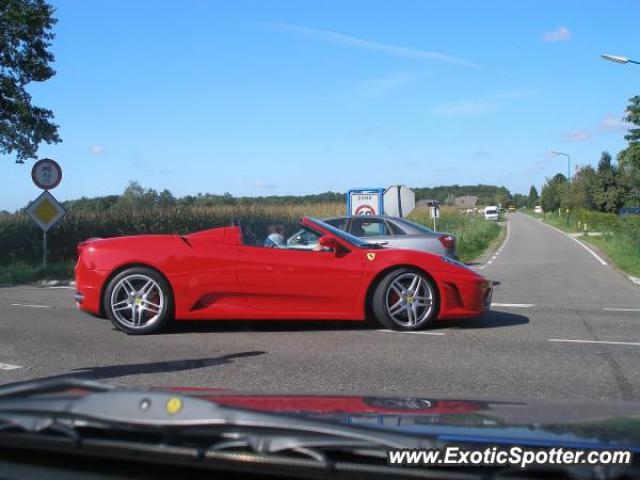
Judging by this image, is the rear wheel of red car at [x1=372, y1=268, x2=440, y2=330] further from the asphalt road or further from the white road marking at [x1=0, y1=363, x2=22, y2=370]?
the white road marking at [x1=0, y1=363, x2=22, y2=370]

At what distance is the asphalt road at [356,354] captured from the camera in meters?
5.54

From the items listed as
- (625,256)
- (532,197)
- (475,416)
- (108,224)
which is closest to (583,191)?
(625,256)

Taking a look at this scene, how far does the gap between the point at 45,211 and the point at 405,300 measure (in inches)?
470

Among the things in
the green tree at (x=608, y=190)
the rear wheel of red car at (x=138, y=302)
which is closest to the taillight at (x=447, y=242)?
the rear wheel of red car at (x=138, y=302)

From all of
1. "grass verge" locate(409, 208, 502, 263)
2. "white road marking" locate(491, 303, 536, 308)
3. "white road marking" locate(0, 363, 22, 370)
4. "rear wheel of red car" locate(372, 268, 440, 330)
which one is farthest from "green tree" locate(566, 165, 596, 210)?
"white road marking" locate(0, 363, 22, 370)

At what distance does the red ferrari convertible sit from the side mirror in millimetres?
11

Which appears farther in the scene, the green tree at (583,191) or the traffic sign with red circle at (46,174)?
the green tree at (583,191)

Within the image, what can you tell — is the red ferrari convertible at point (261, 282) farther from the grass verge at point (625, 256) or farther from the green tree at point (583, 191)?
the green tree at point (583, 191)

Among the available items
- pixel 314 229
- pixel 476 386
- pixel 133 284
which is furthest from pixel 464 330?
pixel 133 284

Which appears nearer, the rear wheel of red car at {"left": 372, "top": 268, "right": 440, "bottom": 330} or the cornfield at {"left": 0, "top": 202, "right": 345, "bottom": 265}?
the rear wheel of red car at {"left": 372, "top": 268, "right": 440, "bottom": 330}

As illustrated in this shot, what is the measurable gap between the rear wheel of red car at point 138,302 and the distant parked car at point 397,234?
21.0 ft

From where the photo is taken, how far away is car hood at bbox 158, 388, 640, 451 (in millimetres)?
2092

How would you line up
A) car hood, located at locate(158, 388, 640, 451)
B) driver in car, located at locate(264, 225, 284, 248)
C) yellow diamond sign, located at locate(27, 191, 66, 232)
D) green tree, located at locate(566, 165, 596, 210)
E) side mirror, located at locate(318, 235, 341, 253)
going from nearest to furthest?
1. car hood, located at locate(158, 388, 640, 451)
2. side mirror, located at locate(318, 235, 341, 253)
3. driver in car, located at locate(264, 225, 284, 248)
4. yellow diamond sign, located at locate(27, 191, 66, 232)
5. green tree, located at locate(566, 165, 596, 210)

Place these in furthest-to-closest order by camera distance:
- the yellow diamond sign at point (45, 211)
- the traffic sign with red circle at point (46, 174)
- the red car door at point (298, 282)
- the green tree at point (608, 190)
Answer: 1. the green tree at point (608, 190)
2. the yellow diamond sign at point (45, 211)
3. the traffic sign with red circle at point (46, 174)
4. the red car door at point (298, 282)
